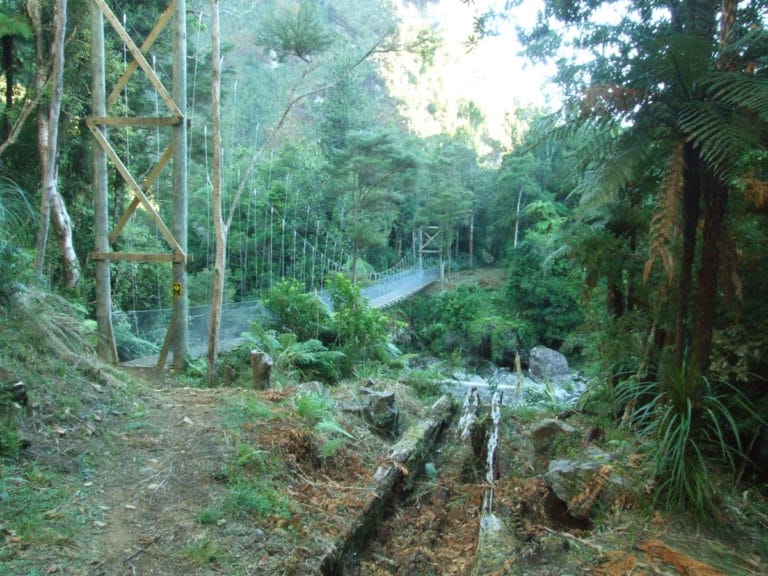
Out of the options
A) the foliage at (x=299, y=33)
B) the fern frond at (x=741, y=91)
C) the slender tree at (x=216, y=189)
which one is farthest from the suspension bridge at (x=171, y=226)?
the fern frond at (x=741, y=91)

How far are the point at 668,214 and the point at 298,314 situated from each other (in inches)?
→ 319

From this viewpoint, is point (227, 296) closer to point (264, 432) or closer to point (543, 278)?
point (543, 278)

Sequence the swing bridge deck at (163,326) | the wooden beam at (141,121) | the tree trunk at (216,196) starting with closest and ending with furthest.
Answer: the tree trunk at (216,196)
the wooden beam at (141,121)
the swing bridge deck at (163,326)

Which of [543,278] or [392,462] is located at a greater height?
[543,278]

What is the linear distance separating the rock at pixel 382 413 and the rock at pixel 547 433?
1.50m

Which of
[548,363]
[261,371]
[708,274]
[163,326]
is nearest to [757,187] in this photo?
[708,274]

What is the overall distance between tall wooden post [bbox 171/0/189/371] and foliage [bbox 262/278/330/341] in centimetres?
276

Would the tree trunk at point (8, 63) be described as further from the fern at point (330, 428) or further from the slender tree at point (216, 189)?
the fern at point (330, 428)

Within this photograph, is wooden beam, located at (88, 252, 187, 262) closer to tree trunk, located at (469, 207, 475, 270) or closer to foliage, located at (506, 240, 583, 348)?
foliage, located at (506, 240, 583, 348)

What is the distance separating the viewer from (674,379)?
266 centimetres

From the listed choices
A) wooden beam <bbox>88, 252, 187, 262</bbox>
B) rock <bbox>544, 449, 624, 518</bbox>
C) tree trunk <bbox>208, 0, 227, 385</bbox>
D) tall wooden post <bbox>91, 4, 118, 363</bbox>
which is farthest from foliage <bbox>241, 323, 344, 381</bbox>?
rock <bbox>544, 449, 624, 518</bbox>

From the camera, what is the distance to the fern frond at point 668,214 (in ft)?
8.11

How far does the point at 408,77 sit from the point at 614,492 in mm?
47013

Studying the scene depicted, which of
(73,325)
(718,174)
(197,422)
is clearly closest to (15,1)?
(73,325)
